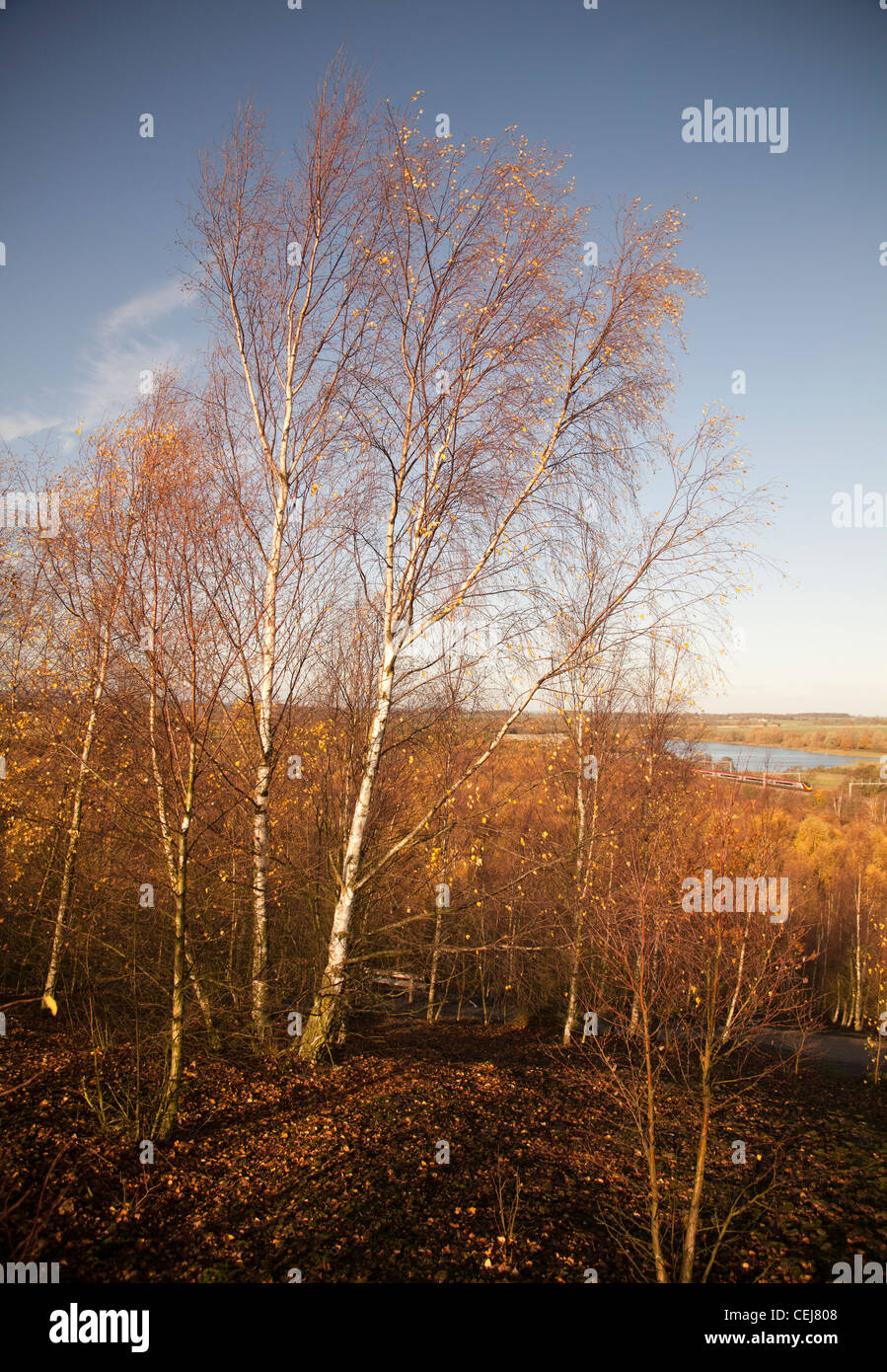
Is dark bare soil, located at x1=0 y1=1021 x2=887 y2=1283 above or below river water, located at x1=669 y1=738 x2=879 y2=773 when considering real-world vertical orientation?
below

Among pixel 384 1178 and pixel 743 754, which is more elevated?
pixel 743 754

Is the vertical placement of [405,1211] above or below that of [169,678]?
below

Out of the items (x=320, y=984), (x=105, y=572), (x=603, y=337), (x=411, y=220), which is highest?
(x=411, y=220)

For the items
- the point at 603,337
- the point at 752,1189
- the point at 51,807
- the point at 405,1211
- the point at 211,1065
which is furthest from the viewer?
the point at 51,807

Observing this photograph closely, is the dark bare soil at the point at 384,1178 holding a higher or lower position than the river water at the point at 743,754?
lower

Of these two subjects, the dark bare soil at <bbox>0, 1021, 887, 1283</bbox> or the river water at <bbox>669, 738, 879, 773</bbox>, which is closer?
the dark bare soil at <bbox>0, 1021, 887, 1283</bbox>

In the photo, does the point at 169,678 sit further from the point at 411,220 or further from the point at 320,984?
the point at 411,220

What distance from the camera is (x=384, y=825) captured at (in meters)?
9.12

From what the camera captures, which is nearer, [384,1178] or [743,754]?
[384,1178]

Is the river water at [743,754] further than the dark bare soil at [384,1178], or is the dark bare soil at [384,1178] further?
the river water at [743,754]

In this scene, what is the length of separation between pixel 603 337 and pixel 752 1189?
25.1 feet
